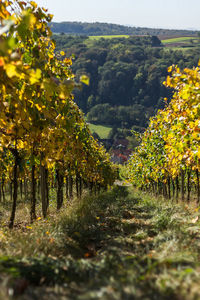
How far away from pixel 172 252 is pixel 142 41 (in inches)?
7828

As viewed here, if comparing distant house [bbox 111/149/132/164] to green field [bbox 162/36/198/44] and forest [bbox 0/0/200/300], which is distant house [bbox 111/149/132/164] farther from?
green field [bbox 162/36/198/44]

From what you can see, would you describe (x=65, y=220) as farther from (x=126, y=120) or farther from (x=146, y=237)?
(x=126, y=120)

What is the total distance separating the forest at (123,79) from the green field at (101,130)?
479 centimetres

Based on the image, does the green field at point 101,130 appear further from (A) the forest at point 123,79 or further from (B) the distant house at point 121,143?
(B) the distant house at point 121,143

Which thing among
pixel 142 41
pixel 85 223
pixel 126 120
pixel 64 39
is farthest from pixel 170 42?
pixel 85 223

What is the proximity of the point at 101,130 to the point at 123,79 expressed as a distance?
43.3m

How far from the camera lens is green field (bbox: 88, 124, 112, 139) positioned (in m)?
108

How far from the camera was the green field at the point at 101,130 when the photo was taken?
355ft

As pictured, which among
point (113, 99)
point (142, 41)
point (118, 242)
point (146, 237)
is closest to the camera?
point (118, 242)

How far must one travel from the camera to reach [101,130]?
11262 centimetres

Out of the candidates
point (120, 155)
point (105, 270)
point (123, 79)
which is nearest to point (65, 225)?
point (105, 270)

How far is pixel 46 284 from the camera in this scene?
2340 millimetres

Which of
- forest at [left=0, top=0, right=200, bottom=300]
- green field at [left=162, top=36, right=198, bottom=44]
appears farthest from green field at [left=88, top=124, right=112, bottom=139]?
green field at [left=162, top=36, right=198, bottom=44]

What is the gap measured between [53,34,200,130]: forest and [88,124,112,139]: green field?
4.79 m
